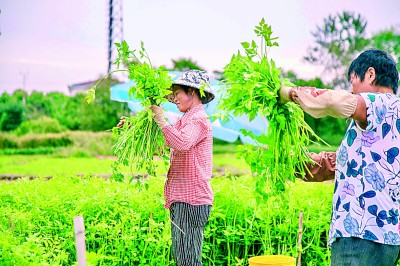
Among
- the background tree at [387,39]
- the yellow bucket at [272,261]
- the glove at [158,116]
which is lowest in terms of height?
the yellow bucket at [272,261]

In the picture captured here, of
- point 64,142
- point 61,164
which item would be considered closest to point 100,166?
point 61,164

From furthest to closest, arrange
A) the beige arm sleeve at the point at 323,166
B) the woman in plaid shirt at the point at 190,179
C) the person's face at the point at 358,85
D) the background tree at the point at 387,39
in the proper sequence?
the background tree at the point at 387,39
the woman in plaid shirt at the point at 190,179
the beige arm sleeve at the point at 323,166
the person's face at the point at 358,85

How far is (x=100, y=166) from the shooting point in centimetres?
1755

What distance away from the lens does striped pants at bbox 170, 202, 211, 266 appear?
356 centimetres

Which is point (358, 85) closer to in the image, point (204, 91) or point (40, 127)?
point (204, 91)

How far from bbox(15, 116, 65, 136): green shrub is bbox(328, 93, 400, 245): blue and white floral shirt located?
22.0m

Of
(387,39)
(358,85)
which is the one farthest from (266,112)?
(387,39)

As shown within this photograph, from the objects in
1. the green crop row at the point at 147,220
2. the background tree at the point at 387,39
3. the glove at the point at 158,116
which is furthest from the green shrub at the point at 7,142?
the glove at the point at 158,116

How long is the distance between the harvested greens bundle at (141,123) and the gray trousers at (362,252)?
1230 mm

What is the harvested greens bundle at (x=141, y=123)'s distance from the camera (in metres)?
3.35

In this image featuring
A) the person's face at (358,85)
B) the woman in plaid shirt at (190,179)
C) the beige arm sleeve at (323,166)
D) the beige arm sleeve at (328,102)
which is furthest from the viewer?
the woman in plaid shirt at (190,179)

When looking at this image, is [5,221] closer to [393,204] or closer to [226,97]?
[226,97]

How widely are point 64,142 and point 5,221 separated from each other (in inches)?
751

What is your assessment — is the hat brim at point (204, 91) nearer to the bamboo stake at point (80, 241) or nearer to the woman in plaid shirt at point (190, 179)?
the woman in plaid shirt at point (190, 179)
